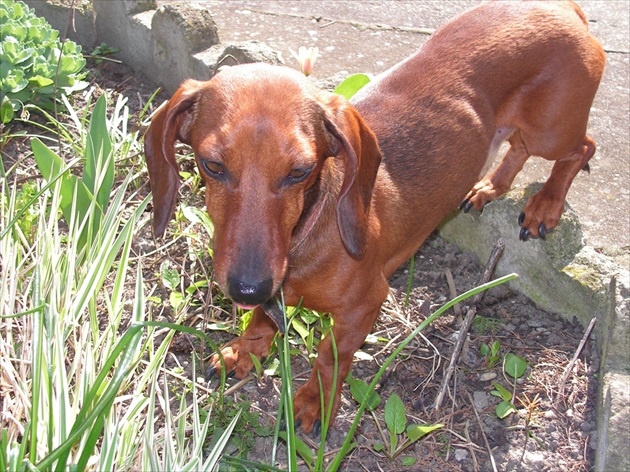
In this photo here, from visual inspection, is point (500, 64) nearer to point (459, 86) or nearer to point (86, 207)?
point (459, 86)

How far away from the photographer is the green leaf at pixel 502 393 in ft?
9.75

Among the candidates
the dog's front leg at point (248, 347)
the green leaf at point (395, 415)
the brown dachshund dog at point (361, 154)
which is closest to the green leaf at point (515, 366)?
the green leaf at point (395, 415)

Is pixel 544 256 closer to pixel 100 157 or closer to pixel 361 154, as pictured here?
pixel 361 154

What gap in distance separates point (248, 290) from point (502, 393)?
4.42 feet

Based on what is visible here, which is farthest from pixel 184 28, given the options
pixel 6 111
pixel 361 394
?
pixel 361 394

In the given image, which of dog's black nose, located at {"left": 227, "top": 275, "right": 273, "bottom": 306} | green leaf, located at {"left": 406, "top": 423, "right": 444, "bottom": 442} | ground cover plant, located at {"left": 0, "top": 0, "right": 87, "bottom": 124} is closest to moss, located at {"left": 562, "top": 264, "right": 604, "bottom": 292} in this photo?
green leaf, located at {"left": 406, "top": 423, "right": 444, "bottom": 442}

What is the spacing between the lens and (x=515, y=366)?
119 inches

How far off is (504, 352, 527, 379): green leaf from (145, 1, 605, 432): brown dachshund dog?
0.59m

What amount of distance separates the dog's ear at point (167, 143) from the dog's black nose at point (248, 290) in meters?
0.59

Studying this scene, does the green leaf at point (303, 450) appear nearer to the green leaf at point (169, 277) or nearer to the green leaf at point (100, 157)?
the green leaf at point (169, 277)

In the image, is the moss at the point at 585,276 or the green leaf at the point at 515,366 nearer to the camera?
the green leaf at the point at 515,366

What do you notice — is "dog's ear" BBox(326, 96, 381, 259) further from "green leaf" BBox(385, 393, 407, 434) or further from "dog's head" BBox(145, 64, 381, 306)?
"green leaf" BBox(385, 393, 407, 434)

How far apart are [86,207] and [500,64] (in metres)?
1.82

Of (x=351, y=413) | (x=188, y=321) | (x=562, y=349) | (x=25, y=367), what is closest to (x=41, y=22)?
(x=188, y=321)
